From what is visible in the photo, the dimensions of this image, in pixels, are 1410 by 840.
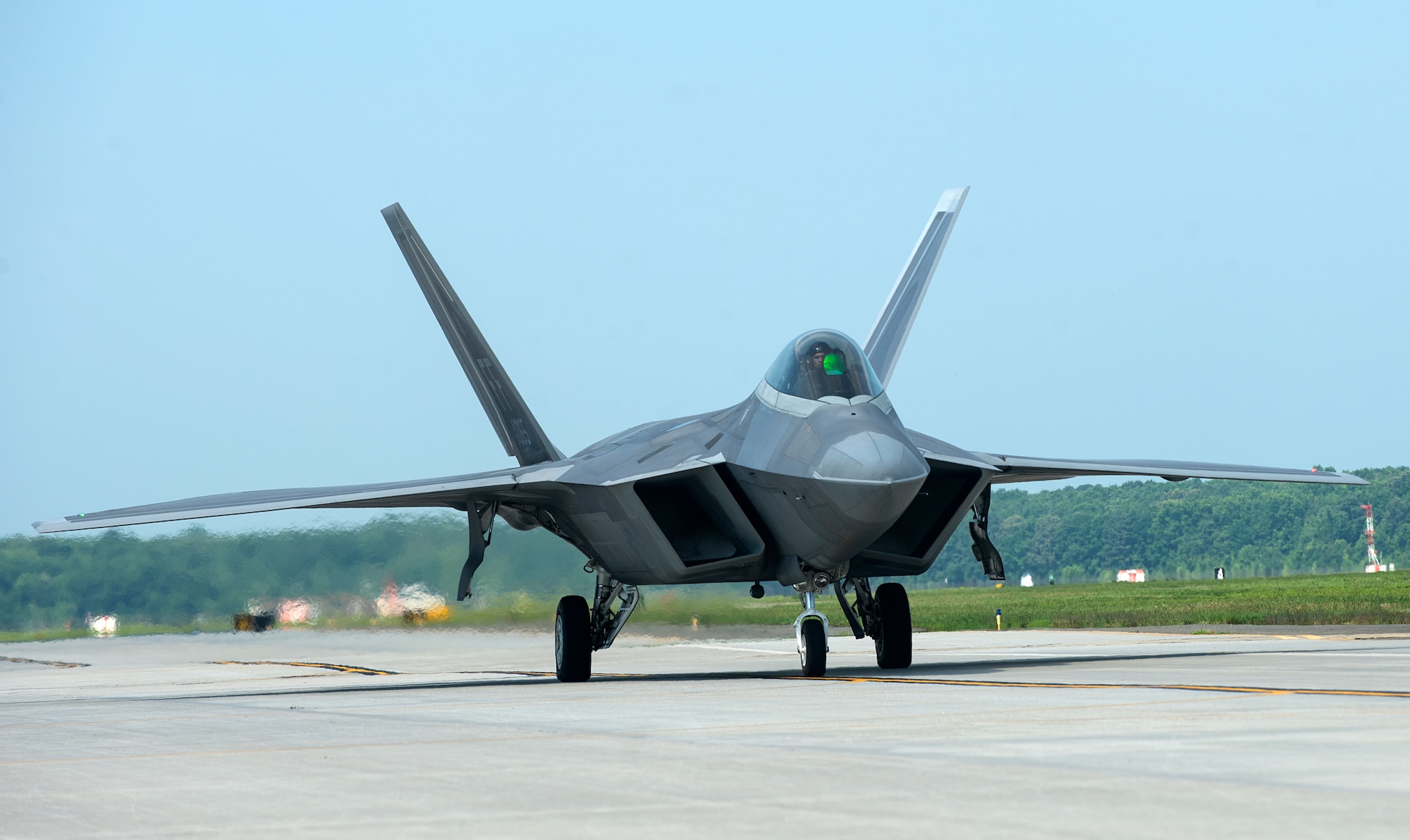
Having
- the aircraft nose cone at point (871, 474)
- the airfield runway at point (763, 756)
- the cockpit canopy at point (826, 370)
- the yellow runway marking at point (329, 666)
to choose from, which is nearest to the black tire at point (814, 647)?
the airfield runway at point (763, 756)

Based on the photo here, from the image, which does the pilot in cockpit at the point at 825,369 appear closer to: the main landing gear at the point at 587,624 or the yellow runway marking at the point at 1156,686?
the yellow runway marking at the point at 1156,686

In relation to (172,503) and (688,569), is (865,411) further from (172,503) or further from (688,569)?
(172,503)

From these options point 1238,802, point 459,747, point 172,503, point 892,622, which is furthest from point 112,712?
point 1238,802

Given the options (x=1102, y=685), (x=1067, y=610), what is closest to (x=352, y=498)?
(x=1102, y=685)

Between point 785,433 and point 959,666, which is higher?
point 785,433

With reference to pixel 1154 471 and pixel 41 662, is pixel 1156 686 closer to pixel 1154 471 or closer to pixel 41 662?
pixel 1154 471

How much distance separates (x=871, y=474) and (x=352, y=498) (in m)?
5.81

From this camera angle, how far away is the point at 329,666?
24812 mm

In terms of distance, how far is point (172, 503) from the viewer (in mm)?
15758

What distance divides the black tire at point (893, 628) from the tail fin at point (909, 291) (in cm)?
347

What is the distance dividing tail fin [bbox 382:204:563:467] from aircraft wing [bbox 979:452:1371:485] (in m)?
5.77

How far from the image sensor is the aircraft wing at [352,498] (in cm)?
1502

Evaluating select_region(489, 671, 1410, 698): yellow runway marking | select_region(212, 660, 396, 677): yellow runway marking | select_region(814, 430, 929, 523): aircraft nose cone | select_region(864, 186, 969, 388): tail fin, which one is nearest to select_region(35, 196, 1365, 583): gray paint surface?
select_region(814, 430, 929, 523): aircraft nose cone

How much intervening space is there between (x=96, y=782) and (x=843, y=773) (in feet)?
11.5
